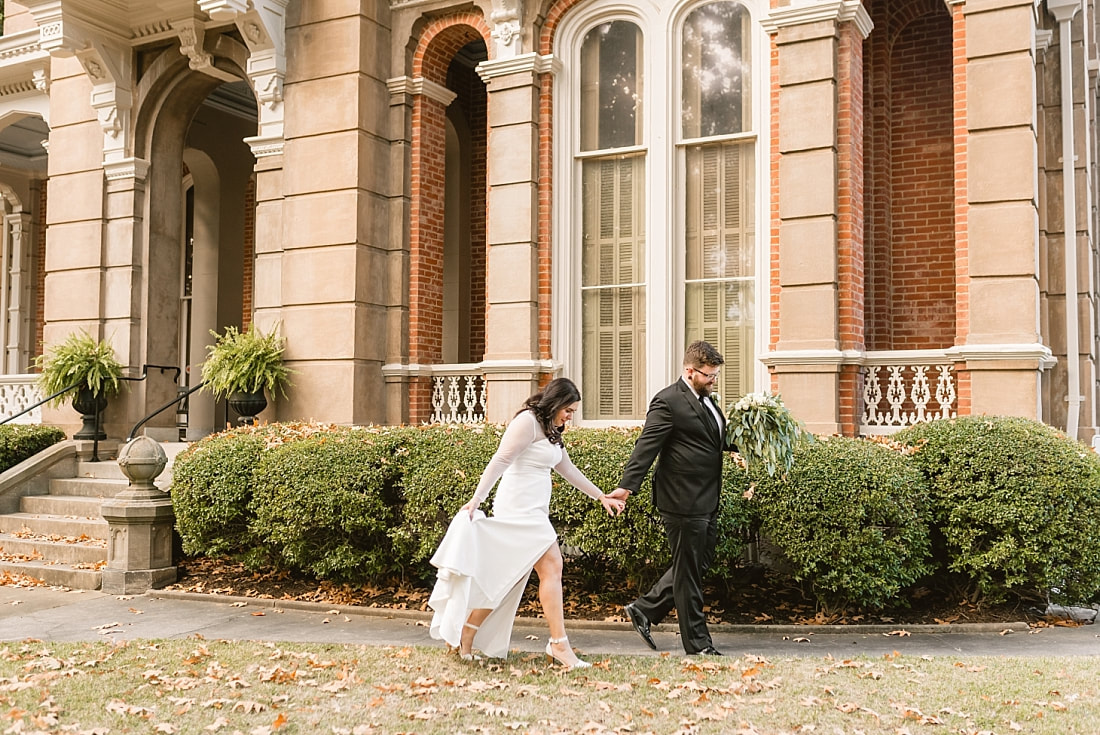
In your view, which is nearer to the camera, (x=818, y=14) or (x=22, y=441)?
(x=818, y=14)

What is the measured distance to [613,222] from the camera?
456 inches

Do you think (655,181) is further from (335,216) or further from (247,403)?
(247,403)

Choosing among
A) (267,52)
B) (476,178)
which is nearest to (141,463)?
(267,52)

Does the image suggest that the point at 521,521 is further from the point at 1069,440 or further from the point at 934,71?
the point at 934,71

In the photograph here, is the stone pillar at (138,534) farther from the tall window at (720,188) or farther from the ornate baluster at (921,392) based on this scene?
the ornate baluster at (921,392)

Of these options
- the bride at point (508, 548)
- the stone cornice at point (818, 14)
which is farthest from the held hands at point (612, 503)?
the stone cornice at point (818, 14)

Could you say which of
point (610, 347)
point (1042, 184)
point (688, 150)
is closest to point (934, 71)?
point (1042, 184)

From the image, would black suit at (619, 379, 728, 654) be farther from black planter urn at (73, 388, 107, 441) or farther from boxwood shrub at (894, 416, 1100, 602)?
black planter urn at (73, 388, 107, 441)

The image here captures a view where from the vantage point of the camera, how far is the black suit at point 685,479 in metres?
6.71

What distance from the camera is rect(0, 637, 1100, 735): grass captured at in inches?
207

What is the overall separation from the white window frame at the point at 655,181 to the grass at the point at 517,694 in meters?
4.75

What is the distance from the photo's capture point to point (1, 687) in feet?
19.2

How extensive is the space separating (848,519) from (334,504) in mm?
4100

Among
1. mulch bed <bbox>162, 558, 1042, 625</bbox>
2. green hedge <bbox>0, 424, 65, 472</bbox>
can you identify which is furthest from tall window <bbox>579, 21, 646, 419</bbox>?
green hedge <bbox>0, 424, 65, 472</bbox>
